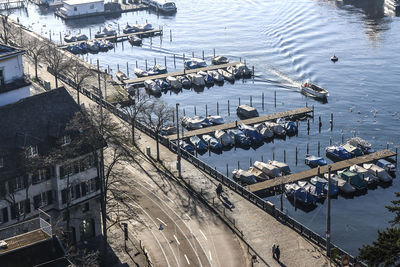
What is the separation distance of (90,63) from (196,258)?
117 m

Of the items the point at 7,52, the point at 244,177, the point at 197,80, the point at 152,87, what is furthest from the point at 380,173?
the point at 152,87

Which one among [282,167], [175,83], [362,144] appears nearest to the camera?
[282,167]

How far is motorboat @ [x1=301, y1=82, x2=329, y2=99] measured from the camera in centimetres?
16325

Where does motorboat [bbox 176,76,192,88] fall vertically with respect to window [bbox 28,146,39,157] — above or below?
below

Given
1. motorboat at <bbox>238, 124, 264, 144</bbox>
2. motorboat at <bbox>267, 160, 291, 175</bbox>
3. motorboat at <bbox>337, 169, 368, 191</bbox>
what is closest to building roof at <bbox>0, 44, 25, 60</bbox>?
motorboat at <bbox>267, 160, 291, 175</bbox>

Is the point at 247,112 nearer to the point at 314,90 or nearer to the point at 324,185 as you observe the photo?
the point at 314,90

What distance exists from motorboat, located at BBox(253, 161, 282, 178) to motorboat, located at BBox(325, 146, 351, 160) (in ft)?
48.5

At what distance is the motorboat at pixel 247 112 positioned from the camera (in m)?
154

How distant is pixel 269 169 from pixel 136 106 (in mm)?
32488

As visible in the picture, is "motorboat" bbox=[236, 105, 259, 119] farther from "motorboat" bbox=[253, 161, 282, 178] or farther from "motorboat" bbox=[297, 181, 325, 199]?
"motorboat" bbox=[297, 181, 325, 199]

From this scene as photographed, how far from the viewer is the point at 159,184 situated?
4370 inches

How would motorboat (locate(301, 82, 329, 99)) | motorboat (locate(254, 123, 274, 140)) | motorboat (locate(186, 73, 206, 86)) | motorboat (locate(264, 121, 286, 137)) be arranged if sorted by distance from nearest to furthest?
motorboat (locate(254, 123, 274, 140)) < motorboat (locate(264, 121, 286, 137)) < motorboat (locate(301, 82, 329, 99)) < motorboat (locate(186, 73, 206, 86))

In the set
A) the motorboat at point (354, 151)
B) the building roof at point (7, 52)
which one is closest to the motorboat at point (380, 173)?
the motorboat at point (354, 151)

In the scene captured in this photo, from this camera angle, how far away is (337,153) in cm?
13012
